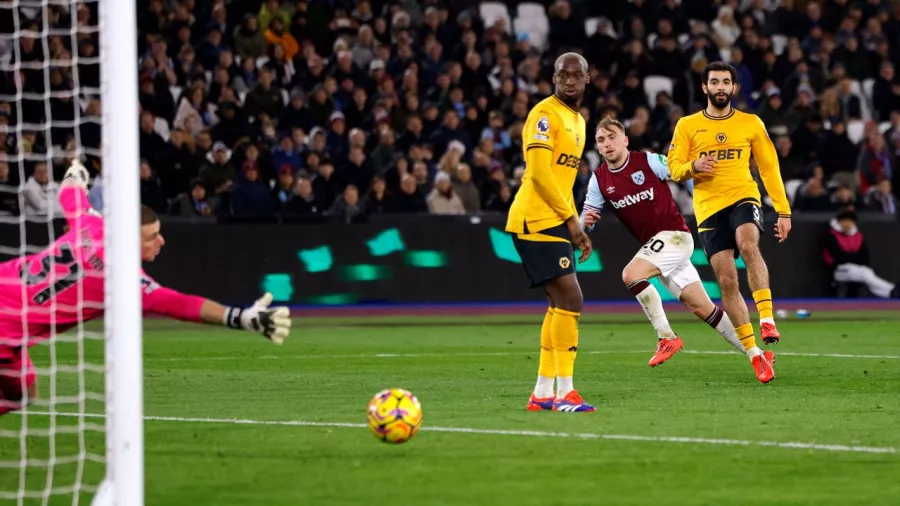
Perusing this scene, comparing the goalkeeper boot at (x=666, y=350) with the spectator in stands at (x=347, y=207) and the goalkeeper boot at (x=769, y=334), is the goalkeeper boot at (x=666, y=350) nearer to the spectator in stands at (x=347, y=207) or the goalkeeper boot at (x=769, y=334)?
the goalkeeper boot at (x=769, y=334)

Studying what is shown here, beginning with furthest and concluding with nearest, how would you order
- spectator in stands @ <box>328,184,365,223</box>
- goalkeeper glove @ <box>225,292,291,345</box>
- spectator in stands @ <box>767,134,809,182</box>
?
1. spectator in stands @ <box>767,134,809,182</box>
2. spectator in stands @ <box>328,184,365,223</box>
3. goalkeeper glove @ <box>225,292,291,345</box>

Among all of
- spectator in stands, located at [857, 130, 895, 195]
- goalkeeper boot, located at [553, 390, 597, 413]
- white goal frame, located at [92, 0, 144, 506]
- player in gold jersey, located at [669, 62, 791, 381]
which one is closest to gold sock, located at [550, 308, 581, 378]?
goalkeeper boot, located at [553, 390, 597, 413]

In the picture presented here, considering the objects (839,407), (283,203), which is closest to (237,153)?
(283,203)

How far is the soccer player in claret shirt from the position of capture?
7117 millimetres

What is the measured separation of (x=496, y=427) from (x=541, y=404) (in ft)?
→ 3.17

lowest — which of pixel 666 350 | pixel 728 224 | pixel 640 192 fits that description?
pixel 666 350

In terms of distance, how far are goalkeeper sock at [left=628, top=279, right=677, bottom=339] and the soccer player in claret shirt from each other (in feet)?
17.3

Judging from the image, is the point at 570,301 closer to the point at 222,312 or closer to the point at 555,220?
the point at 555,220

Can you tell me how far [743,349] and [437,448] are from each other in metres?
4.56

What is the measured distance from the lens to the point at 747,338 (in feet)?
37.5

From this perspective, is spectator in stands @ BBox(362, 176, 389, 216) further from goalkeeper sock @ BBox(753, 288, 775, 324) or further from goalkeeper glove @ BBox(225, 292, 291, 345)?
goalkeeper glove @ BBox(225, 292, 291, 345)

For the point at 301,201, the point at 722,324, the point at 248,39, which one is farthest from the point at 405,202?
the point at 722,324

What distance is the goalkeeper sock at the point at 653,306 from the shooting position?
1202cm

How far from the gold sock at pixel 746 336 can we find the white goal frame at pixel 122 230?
6.52m
